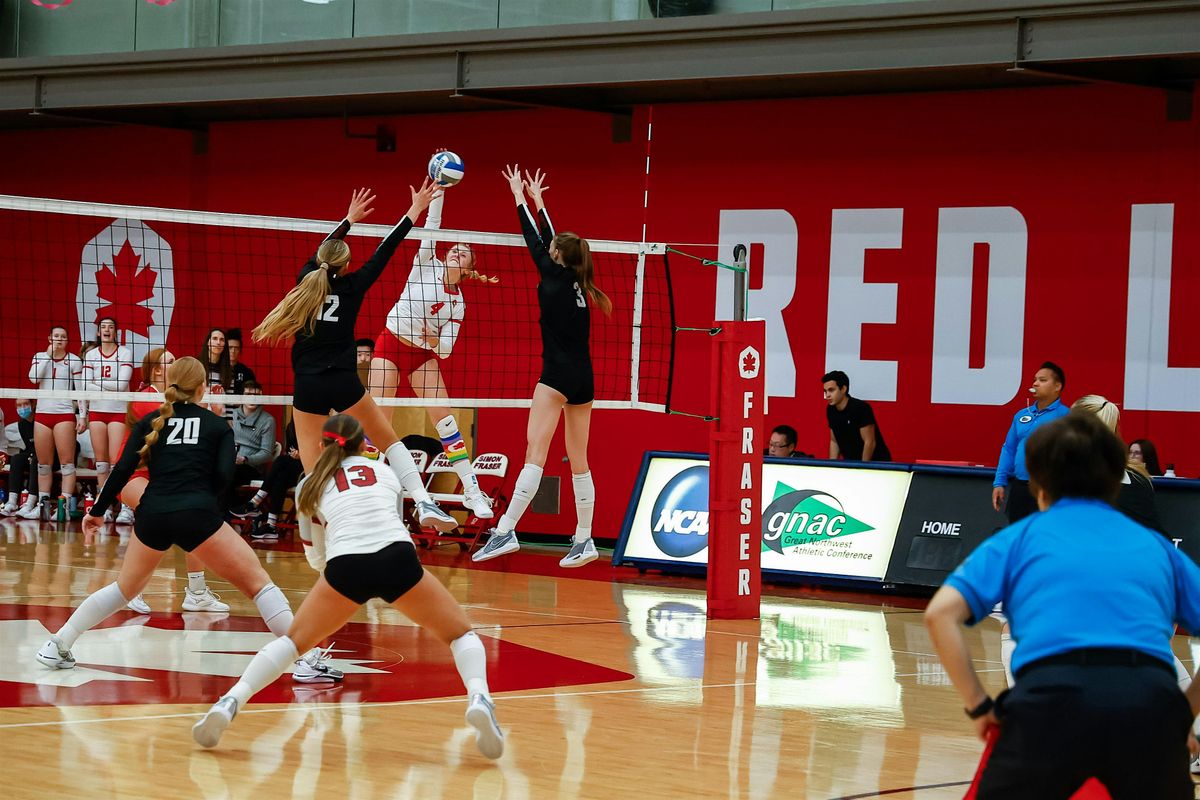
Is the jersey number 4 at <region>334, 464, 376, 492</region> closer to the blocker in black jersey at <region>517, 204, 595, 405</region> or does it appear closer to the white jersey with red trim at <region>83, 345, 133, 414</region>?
the blocker in black jersey at <region>517, 204, 595, 405</region>

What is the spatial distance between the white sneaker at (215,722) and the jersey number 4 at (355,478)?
888 millimetres

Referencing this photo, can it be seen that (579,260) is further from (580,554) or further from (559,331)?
(580,554)

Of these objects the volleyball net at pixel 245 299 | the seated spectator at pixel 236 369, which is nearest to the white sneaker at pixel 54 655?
the volleyball net at pixel 245 299

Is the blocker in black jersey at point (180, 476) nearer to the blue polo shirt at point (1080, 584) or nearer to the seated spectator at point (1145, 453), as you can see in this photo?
the blue polo shirt at point (1080, 584)

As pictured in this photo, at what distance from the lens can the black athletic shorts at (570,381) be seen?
876 centimetres

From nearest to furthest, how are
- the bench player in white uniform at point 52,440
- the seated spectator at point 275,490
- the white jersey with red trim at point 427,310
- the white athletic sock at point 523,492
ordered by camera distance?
the white athletic sock at point 523,492 → the white jersey with red trim at point 427,310 → the seated spectator at point 275,490 → the bench player in white uniform at point 52,440

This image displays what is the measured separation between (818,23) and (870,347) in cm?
295

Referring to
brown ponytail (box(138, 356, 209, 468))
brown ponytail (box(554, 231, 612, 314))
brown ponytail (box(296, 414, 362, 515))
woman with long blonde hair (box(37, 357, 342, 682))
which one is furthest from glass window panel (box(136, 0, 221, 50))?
brown ponytail (box(296, 414, 362, 515))

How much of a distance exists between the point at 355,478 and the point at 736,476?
14.6 feet

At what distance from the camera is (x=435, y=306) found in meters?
10.8

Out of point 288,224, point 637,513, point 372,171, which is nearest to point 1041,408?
point 637,513

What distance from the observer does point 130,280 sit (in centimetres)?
1631

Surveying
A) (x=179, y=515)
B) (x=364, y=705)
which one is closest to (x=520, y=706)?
(x=364, y=705)

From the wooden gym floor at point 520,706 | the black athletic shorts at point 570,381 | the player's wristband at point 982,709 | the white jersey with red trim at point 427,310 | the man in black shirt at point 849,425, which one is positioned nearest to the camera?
the player's wristband at point 982,709
